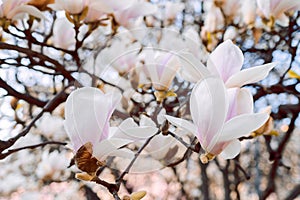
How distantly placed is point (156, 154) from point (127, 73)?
0.32ft

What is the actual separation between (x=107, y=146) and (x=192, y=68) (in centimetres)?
10

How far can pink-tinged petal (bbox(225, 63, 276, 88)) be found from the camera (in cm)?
40

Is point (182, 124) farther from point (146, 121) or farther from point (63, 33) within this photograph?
point (63, 33)

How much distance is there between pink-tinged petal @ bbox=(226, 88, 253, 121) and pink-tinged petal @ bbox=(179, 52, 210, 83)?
0.03 meters

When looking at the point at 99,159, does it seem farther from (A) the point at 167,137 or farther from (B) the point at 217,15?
(B) the point at 217,15

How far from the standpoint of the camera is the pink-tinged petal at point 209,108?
14.8 inches

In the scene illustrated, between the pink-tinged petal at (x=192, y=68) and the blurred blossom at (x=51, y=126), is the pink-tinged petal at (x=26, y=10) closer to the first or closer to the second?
the pink-tinged petal at (x=192, y=68)

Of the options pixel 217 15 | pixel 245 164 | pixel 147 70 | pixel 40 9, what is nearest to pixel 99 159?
pixel 147 70

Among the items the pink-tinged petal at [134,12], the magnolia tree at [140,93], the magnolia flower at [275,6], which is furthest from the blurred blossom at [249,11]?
the pink-tinged petal at [134,12]

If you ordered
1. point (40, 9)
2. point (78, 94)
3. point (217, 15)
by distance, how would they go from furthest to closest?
1. point (217, 15)
2. point (40, 9)
3. point (78, 94)

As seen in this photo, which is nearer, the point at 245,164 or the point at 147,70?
the point at 147,70

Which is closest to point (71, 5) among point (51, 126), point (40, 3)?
point (40, 3)

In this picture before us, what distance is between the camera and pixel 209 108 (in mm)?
385

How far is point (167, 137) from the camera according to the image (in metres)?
0.48
